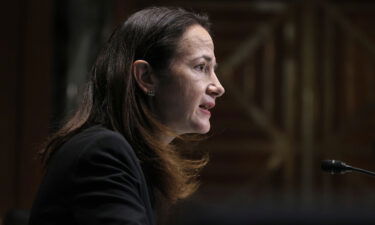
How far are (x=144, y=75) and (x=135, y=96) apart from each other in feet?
0.20

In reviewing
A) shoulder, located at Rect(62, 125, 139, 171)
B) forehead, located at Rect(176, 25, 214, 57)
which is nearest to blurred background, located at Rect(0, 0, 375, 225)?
forehead, located at Rect(176, 25, 214, 57)

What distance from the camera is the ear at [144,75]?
5.66ft

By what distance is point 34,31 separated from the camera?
4.61 meters

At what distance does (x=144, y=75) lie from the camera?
175cm

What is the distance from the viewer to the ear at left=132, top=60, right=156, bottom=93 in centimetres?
172

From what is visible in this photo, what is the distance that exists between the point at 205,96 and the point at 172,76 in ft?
0.39

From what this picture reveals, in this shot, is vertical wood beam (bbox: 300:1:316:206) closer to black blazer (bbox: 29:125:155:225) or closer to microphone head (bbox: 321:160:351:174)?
microphone head (bbox: 321:160:351:174)

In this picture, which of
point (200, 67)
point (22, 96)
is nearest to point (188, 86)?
point (200, 67)

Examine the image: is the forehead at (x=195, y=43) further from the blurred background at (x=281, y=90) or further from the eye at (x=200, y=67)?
the blurred background at (x=281, y=90)

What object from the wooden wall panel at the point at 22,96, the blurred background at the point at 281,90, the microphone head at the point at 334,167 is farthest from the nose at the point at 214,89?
the blurred background at the point at 281,90

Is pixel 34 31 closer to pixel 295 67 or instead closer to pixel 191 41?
pixel 295 67

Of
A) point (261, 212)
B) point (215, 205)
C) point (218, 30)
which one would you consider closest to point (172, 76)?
point (261, 212)

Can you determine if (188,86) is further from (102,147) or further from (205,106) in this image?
(102,147)

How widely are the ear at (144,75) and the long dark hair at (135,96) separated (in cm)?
1
